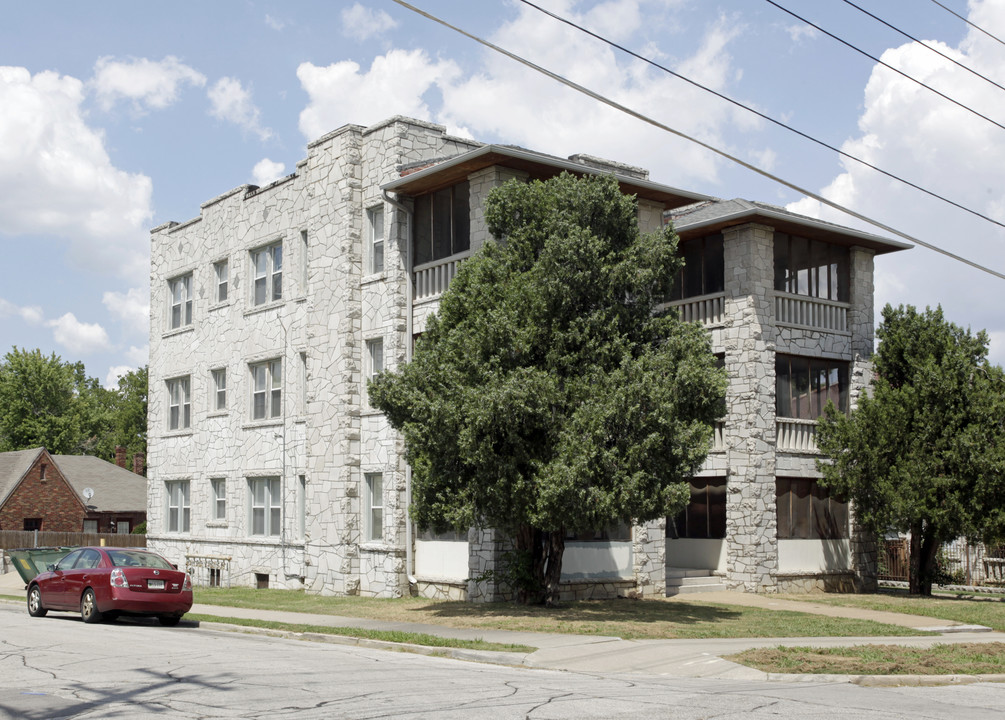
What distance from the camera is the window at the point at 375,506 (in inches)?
1028

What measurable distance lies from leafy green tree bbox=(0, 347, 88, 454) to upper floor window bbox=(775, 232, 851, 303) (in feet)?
197

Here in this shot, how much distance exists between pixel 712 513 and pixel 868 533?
14.7 ft

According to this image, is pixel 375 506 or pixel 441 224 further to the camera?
pixel 375 506

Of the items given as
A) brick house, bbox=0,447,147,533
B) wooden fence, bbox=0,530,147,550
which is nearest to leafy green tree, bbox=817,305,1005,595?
wooden fence, bbox=0,530,147,550

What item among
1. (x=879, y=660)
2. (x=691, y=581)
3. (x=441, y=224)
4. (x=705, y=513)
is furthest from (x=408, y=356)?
(x=879, y=660)

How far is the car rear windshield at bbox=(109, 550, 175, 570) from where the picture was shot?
19.1 meters

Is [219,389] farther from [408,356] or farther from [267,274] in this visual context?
[408,356]

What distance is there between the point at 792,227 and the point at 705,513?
7.96m

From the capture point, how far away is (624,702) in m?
10.6

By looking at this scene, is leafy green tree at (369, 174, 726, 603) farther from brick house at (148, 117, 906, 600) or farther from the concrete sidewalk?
brick house at (148, 117, 906, 600)

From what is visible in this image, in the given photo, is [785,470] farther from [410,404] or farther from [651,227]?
[410,404]

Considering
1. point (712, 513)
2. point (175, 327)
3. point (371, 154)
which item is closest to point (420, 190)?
point (371, 154)

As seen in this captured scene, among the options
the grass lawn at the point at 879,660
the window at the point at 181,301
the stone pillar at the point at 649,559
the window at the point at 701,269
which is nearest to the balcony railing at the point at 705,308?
the window at the point at 701,269

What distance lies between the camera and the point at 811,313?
28766mm
